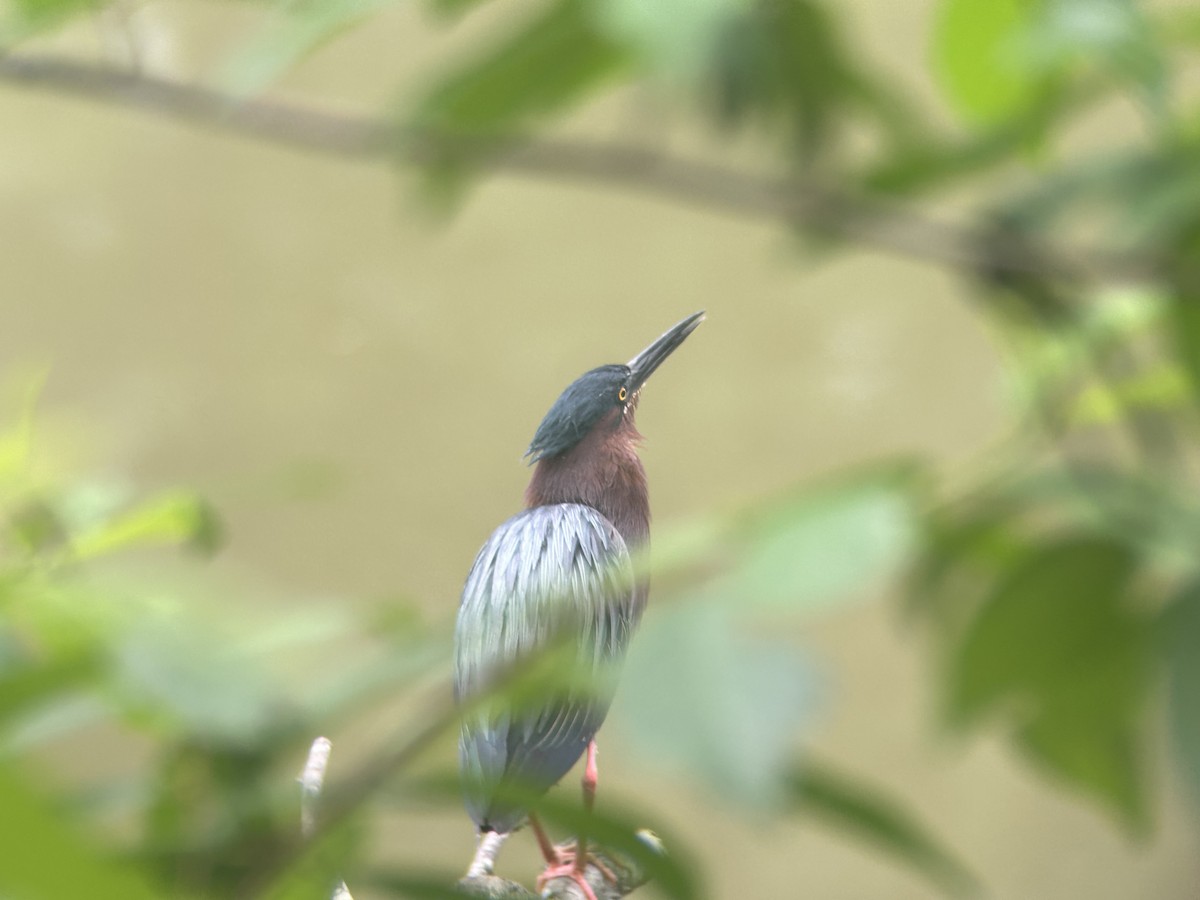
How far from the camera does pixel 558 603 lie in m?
0.17

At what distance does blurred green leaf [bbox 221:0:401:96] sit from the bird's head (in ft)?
0.79

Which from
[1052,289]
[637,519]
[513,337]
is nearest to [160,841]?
[1052,289]

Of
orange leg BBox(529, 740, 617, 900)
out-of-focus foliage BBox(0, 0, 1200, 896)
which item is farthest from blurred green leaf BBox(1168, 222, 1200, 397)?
orange leg BBox(529, 740, 617, 900)

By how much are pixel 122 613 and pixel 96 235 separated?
152cm

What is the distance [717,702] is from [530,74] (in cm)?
8

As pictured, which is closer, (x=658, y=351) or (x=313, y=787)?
(x=313, y=787)

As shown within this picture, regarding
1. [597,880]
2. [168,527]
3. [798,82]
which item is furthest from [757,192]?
[597,880]

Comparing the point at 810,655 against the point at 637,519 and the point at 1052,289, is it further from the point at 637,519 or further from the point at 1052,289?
the point at 637,519

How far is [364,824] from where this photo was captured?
0.14 m

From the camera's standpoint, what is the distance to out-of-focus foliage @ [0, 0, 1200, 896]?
0.43 ft

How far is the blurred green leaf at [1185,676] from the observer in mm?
131

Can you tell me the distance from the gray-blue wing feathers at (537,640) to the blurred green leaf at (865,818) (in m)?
0.02

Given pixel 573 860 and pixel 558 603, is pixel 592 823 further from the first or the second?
pixel 573 860

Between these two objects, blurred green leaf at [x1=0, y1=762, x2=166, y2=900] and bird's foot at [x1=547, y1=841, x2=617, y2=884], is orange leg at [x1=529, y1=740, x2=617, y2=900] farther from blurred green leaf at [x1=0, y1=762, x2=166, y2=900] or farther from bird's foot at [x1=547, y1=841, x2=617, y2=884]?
blurred green leaf at [x1=0, y1=762, x2=166, y2=900]
